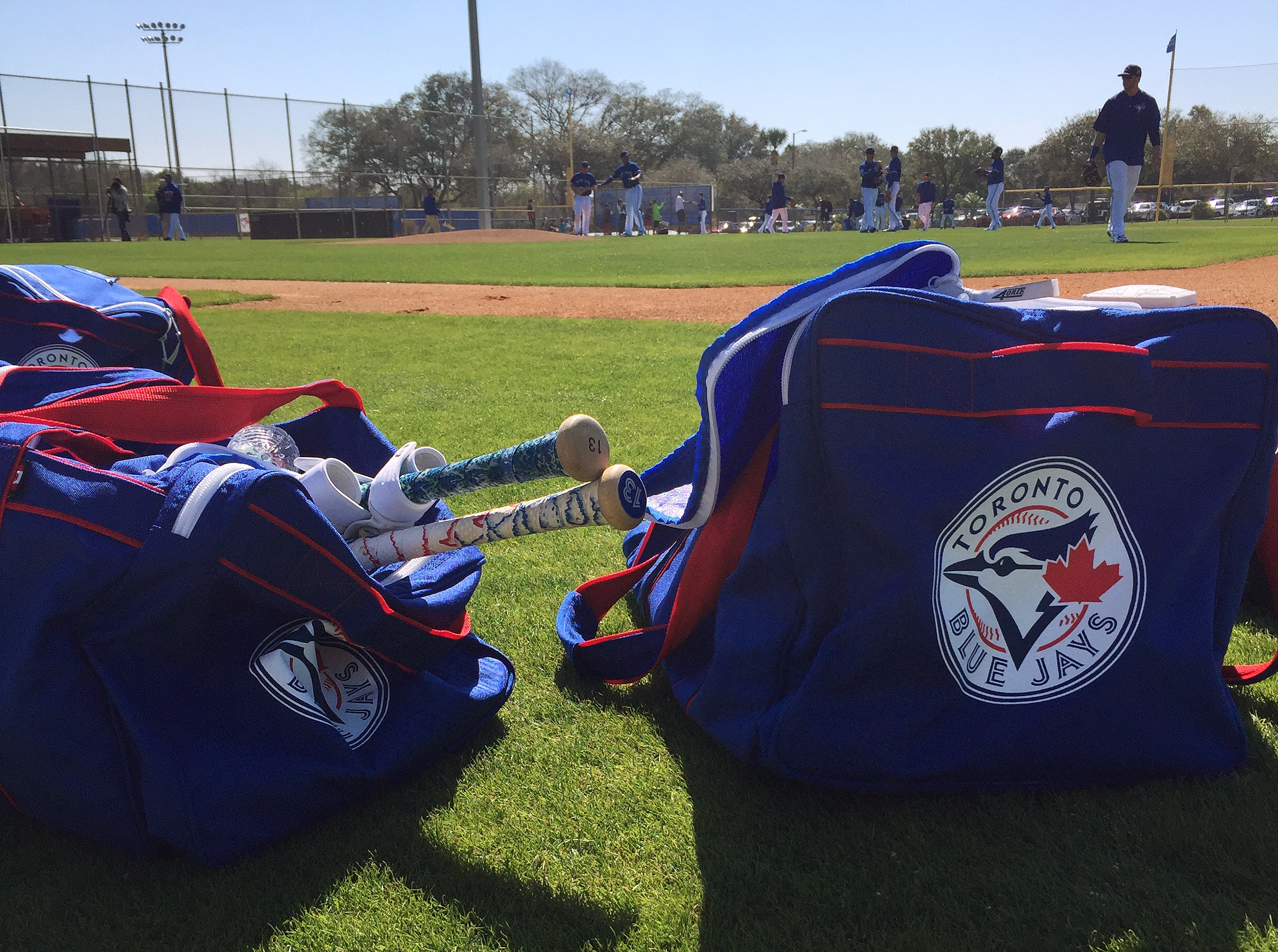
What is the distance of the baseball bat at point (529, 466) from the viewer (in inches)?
54.1

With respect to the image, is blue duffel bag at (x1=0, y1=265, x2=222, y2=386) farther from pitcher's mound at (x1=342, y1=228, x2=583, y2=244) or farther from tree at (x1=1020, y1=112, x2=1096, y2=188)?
tree at (x1=1020, y1=112, x2=1096, y2=188)

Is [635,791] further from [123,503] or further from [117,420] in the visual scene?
[117,420]

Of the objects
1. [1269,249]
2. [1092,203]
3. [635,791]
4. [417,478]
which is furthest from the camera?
[1092,203]

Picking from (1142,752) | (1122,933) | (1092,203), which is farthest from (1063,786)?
(1092,203)

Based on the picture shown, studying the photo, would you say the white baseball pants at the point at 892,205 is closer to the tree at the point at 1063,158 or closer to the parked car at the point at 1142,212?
the parked car at the point at 1142,212

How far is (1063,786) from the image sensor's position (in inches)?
57.9

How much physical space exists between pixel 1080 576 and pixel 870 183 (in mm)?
23496

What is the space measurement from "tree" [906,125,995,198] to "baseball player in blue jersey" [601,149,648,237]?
3598 cm

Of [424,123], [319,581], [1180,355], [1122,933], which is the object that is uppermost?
[424,123]

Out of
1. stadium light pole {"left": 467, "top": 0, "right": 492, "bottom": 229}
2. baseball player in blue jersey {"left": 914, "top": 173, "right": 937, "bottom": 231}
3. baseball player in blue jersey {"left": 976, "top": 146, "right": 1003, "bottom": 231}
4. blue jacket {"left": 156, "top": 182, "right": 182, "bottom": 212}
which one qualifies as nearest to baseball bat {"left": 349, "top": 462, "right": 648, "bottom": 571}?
baseball player in blue jersey {"left": 976, "top": 146, "right": 1003, "bottom": 231}

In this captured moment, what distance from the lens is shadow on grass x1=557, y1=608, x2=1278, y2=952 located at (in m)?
1.20

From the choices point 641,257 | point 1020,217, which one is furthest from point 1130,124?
point 1020,217

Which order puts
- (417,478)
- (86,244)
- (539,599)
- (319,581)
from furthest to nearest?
1. (86,244)
2. (539,599)
3. (417,478)
4. (319,581)

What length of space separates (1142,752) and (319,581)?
1.29 m
